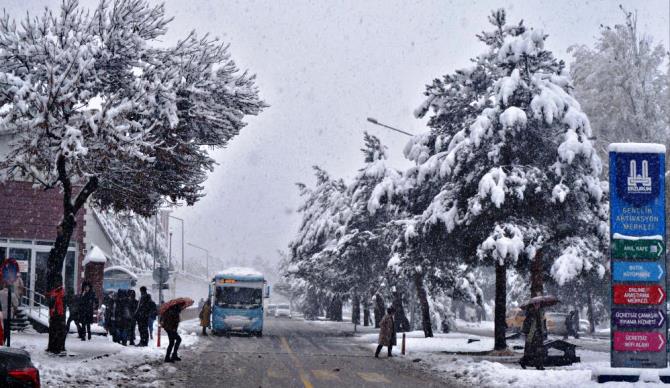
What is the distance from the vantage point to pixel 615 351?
16469mm

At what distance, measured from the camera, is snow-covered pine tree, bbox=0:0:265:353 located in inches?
733

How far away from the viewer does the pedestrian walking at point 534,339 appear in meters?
20.3

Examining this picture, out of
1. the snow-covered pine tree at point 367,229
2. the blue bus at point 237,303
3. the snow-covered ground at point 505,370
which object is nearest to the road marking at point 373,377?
the snow-covered ground at point 505,370

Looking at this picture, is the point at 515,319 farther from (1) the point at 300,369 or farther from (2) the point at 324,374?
(2) the point at 324,374

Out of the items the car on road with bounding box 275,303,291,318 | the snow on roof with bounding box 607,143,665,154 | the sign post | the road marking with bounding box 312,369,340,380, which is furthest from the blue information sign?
the car on road with bounding box 275,303,291,318

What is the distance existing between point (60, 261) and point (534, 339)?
11332 mm

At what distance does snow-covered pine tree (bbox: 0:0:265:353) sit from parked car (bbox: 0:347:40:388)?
34.2 ft

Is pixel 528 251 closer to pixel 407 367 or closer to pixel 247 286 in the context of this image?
pixel 407 367

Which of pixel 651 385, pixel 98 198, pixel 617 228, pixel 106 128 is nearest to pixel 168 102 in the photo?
pixel 106 128

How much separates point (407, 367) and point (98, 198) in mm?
9946

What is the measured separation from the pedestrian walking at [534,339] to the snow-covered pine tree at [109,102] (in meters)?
8.71

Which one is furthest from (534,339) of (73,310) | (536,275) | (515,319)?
(515,319)

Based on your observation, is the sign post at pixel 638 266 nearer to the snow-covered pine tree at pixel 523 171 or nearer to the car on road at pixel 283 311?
the snow-covered pine tree at pixel 523 171

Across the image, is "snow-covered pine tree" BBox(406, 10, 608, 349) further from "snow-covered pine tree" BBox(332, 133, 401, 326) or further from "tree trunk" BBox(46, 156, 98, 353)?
"snow-covered pine tree" BBox(332, 133, 401, 326)
